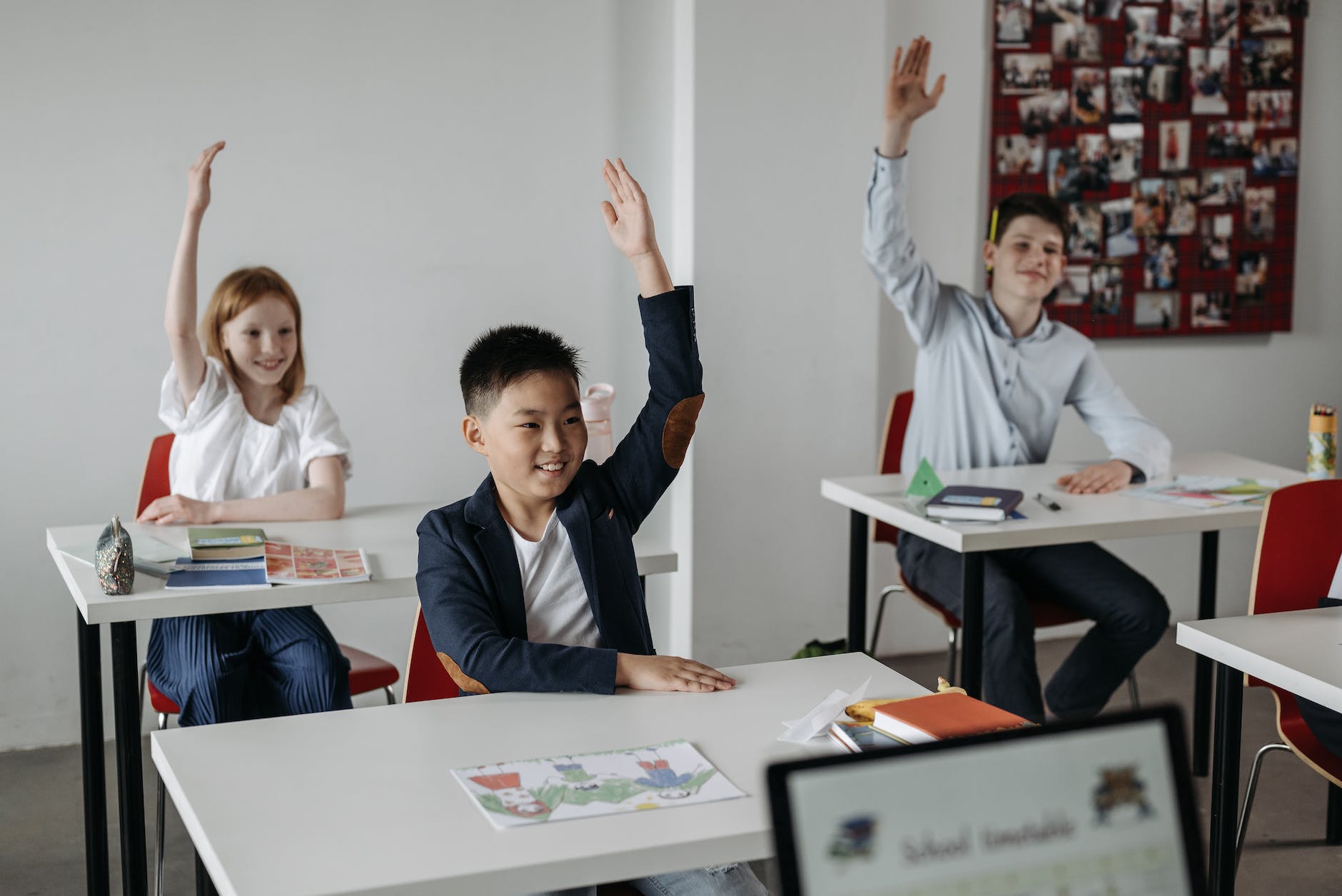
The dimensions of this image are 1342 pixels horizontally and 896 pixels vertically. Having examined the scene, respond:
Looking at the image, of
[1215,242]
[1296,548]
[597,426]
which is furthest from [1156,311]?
[597,426]

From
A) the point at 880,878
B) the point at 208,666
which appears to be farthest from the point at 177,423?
the point at 880,878

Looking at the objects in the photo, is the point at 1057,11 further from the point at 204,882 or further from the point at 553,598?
the point at 204,882

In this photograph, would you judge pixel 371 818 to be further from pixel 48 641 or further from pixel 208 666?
pixel 48 641

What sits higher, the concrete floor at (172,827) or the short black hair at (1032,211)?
the short black hair at (1032,211)

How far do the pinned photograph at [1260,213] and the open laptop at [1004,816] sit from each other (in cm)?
416

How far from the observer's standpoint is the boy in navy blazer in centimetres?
182

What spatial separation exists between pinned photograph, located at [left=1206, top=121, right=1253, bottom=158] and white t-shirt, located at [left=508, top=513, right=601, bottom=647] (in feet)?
11.0

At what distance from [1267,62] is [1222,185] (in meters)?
0.43

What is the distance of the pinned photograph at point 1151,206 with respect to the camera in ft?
14.3

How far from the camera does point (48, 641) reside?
11.8 feet

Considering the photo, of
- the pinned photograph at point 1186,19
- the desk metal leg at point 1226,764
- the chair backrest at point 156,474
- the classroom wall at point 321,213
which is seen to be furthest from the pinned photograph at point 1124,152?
the chair backrest at point 156,474

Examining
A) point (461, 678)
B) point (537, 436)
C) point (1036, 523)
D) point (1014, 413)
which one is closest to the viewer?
point (461, 678)

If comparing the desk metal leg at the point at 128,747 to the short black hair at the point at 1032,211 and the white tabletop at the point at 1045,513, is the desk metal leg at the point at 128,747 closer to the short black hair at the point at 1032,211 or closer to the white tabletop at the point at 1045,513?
the white tabletop at the point at 1045,513

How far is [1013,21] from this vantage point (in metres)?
4.11
